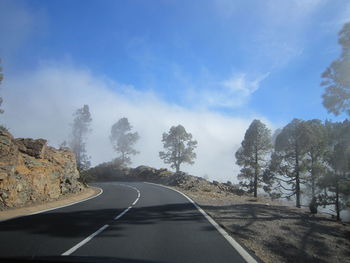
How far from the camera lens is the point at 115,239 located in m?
7.98

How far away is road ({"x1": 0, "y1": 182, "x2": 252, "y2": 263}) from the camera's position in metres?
6.33

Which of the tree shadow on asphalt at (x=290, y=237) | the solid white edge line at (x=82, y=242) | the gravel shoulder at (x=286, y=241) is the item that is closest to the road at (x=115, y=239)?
the solid white edge line at (x=82, y=242)

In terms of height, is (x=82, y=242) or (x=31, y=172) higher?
(x=31, y=172)

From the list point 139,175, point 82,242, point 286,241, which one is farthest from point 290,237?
point 139,175

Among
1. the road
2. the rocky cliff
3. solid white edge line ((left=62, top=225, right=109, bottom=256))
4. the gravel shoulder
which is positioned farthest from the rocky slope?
solid white edge line ((left=62, top=225, right=109, bottom=256))

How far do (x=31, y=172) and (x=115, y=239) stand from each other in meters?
11.6

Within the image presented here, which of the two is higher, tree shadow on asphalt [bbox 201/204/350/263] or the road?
tree shadow on asphalt [bbox 201/204/350/263]

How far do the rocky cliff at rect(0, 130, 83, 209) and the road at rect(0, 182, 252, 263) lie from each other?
4.11 m

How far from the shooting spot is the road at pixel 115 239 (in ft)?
20.8

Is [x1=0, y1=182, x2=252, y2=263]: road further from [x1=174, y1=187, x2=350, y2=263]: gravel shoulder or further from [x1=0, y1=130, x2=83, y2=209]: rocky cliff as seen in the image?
[x1=0, y1=130, x2=83, y2=209]: rocky cliff

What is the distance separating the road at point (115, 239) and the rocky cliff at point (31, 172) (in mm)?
4113

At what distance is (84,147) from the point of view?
201 ft

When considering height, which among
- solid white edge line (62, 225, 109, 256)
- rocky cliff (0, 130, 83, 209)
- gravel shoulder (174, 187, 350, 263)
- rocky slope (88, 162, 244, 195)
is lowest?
solid white edge line (62, 225, 109, 256)

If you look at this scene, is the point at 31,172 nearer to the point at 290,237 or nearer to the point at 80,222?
the point at 80,222
